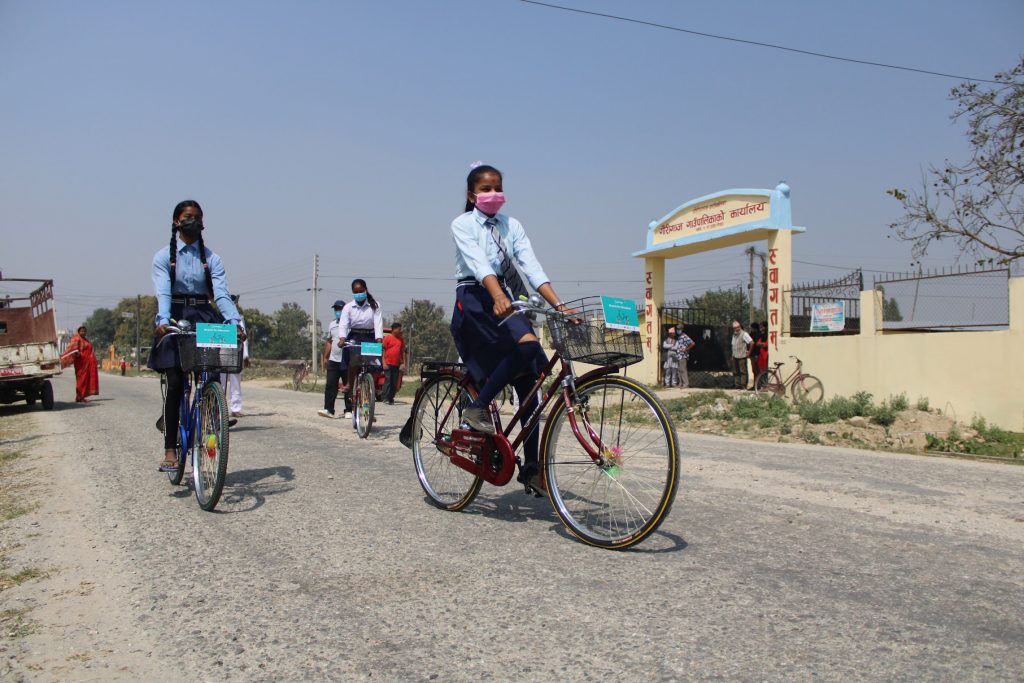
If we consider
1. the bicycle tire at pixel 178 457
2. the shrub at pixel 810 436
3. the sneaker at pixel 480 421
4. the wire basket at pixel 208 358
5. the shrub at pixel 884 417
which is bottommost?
the shrub at pixel 810 436

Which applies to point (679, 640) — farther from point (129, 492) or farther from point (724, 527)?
point (129, 492)

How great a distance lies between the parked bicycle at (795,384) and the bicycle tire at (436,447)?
39.1 ft

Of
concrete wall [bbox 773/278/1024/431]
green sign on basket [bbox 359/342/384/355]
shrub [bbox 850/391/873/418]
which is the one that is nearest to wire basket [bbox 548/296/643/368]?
green sign on basket [bbox 359/342/384/355]

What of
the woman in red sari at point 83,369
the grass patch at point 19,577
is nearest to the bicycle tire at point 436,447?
the grass patch at point 19,577

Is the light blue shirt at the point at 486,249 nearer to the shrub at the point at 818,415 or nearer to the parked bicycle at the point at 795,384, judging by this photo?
the shrub at the point at 818,415

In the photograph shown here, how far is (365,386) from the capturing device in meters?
8.98

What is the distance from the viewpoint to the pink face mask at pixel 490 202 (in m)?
4.29

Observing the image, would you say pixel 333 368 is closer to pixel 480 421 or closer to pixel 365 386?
pixel 365 386

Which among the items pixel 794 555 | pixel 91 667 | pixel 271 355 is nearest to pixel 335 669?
pixel 91 667

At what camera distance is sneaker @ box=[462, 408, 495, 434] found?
4.15 metres

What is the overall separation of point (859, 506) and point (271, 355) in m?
135

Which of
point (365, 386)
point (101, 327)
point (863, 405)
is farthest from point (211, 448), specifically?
point (101, 327)

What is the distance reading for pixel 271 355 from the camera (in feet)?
435

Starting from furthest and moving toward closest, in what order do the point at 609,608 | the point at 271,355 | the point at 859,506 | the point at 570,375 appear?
the point at 271,355 → the point at 859,506 → the point at 570,375 → the point at 609,608
